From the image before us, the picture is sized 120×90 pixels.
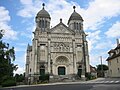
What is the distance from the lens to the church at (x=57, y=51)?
155 feet

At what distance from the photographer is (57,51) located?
49.0 m

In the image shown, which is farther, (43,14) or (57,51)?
(43,14)

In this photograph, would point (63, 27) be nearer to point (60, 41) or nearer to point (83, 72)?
point (60, 41)

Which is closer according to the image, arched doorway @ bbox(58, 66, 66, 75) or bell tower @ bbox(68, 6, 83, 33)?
arched doorway @ bbox(58, 66, 66, 75)

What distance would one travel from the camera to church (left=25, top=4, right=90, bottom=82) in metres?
47.2

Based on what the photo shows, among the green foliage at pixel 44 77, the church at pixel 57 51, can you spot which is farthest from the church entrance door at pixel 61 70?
the green foliage at pixel 44 77

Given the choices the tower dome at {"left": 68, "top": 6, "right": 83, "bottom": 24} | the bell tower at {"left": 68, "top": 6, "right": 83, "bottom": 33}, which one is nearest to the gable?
the bell tower at {"left": 68, "top": 6, "right": 83, "bottom": 33}

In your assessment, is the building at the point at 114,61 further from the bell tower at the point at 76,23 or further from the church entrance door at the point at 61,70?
the church entrance door at the point at 61,70

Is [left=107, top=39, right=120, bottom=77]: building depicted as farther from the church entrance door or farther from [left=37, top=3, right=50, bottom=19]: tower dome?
[left=37, top=3, right=50, bottom=19]: tower dome

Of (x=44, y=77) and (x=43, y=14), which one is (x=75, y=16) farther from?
(x=44, y=77)

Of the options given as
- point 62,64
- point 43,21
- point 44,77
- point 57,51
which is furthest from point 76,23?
point 44,77

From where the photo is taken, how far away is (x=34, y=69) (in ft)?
152

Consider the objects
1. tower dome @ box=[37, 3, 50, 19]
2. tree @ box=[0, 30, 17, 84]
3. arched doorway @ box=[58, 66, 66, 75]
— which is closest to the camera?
tree @ box=[0, 30, 17, 84]

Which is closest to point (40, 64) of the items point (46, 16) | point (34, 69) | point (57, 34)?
point (34, 69)
